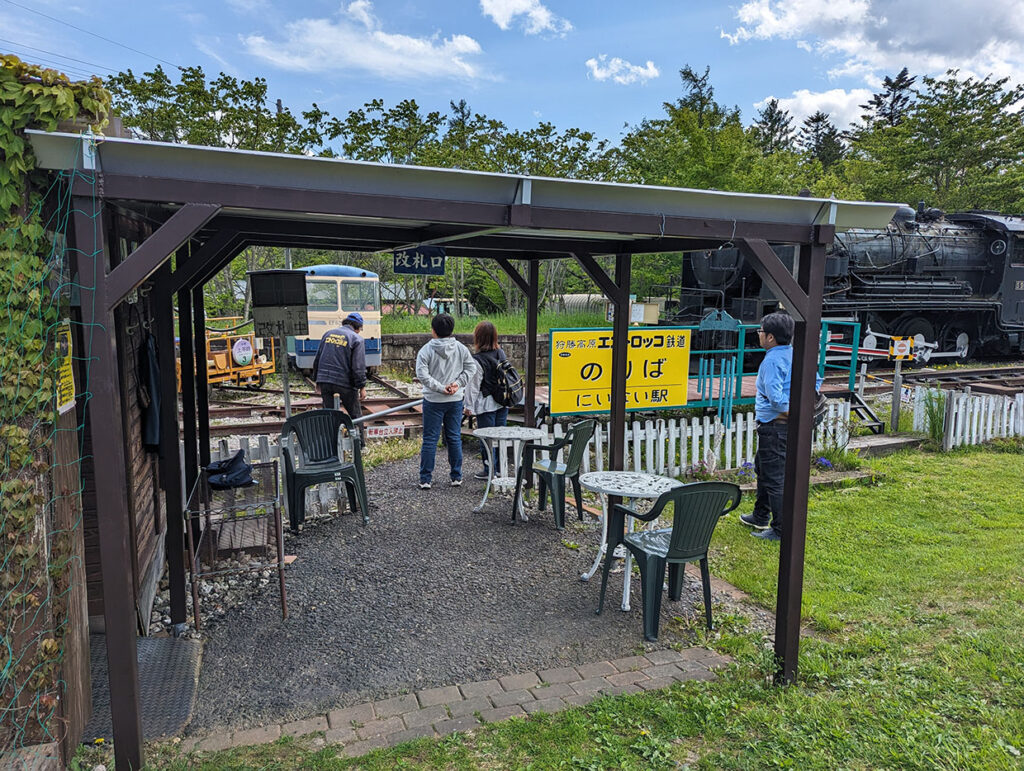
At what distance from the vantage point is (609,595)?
4887 millimetres

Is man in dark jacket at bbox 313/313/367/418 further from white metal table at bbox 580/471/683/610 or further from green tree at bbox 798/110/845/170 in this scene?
green tree at bbox 798/110/845/170

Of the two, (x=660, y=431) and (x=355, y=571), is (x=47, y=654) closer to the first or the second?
(x=355, y=571)

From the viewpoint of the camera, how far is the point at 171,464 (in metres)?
4.31

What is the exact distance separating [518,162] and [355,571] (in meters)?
14.4

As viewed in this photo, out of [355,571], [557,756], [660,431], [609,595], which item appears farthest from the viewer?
[660,431]

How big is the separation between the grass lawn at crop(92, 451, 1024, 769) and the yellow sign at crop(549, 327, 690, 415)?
8.96ft

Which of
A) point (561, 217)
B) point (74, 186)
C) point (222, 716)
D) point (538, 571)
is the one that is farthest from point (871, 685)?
point (74, 186)

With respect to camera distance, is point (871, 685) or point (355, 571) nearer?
point (871, 685)

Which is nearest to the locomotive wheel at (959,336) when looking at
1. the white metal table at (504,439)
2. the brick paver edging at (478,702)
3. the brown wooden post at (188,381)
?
the white metal table at (504,439)

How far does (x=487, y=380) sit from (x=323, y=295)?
33.5 feet

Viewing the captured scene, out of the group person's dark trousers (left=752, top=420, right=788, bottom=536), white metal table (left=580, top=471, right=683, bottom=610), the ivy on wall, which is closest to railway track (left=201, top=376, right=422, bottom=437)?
white metal table (left=580, top=471, right=683, bottom=610)

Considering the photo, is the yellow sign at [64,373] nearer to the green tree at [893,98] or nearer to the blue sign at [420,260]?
the blue sign at [420,260]

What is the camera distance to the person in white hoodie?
688cm

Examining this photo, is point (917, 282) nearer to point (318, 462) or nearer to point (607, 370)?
point (607, 370)
